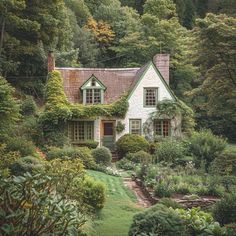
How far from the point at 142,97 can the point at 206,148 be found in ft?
29.7

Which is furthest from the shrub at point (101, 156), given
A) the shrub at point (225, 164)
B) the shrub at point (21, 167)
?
the shrub at point (21, 167)

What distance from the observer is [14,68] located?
34969 millimetres

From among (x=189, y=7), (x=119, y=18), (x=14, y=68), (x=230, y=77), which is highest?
(x=189, y=7)

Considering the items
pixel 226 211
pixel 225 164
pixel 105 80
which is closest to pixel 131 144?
pixel 105 80

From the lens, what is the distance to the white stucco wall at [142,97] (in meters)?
31.7

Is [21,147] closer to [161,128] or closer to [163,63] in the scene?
[161,128]

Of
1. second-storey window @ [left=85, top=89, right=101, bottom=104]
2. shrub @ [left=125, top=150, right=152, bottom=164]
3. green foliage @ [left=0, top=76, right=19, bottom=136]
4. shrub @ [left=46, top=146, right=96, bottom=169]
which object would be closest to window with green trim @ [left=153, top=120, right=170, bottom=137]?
second-storey window @ [left=85, top=89, right=101, bottom=104]

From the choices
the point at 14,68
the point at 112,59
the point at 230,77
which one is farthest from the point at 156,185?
the point at 112,59

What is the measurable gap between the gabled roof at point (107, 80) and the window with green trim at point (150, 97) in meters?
0.93

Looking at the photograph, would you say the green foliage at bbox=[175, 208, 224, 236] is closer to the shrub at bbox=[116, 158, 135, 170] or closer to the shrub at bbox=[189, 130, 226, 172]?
the shrub at bbox=[189, 130, 226, 172]

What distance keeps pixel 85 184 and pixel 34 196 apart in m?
7.03

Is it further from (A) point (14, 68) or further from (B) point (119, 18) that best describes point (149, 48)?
(A) point (14, 68)

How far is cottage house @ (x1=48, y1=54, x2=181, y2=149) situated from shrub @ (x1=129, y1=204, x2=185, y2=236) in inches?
833

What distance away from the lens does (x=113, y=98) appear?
31781mm
